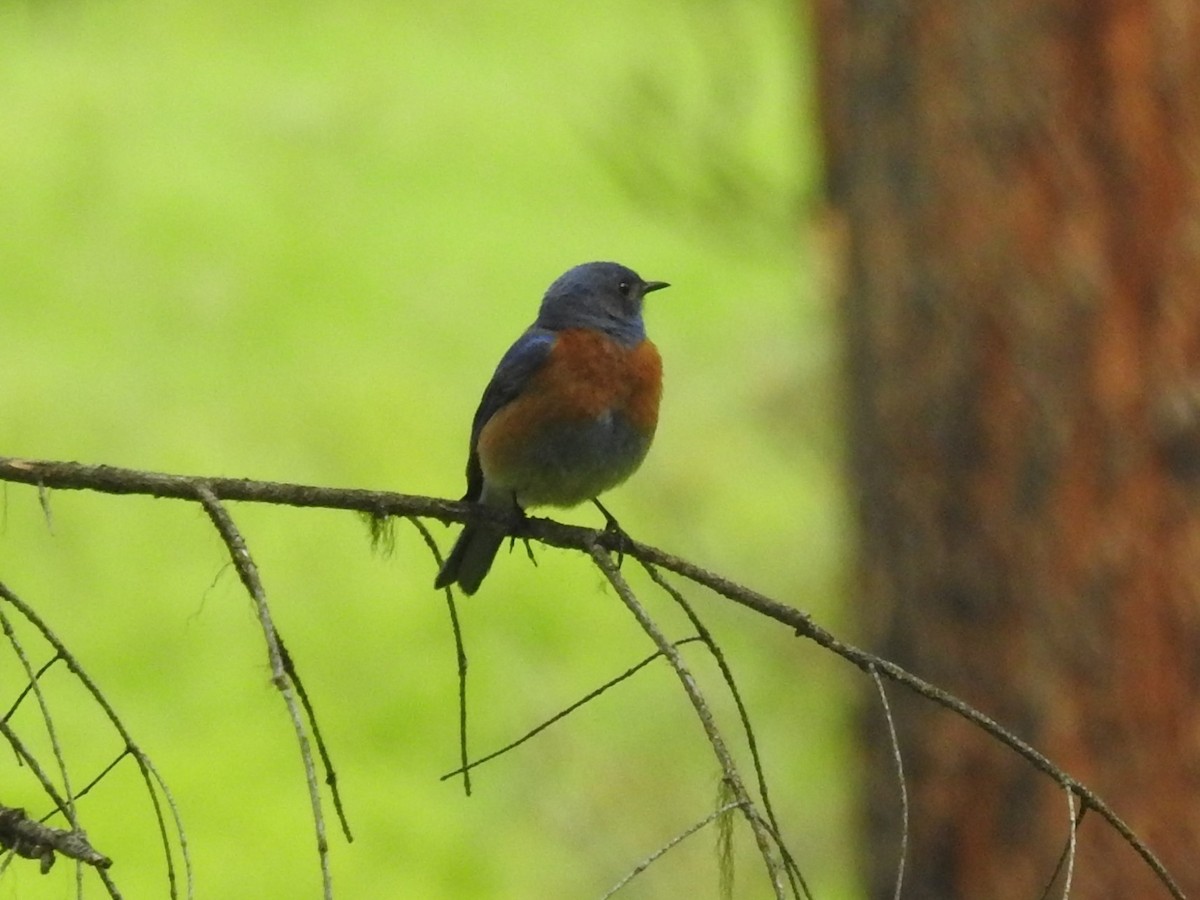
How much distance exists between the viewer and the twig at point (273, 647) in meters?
1.48

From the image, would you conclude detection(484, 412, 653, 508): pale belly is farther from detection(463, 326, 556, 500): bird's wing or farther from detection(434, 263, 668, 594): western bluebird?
detection(463, 326, 556, 500): bird's wing

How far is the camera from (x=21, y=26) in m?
9.19

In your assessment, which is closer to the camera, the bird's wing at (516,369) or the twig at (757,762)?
the twig at (757,762)

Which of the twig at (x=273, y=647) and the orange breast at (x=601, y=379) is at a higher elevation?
the orange breast at (x=601, y=379)

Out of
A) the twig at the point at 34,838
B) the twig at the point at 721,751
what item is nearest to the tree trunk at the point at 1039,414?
the twig at the point at 721,751

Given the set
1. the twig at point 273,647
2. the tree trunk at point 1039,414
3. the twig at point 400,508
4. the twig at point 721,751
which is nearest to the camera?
the twig at point 273,647

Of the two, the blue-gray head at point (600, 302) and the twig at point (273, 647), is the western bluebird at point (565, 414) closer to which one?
the blue-gray head at point (600, 302)

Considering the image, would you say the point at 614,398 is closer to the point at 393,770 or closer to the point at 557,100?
the point at 393,770

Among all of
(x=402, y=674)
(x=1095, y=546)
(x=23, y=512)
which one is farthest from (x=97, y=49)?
(x=1095, y=546)

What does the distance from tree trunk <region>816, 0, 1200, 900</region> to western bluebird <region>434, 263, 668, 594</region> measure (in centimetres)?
93

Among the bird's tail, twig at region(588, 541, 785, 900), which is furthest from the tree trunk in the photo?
twig at region(588, 541, 785, 900)

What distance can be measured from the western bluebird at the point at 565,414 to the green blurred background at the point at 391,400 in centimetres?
173

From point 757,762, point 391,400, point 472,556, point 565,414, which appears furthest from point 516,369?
point 391,400

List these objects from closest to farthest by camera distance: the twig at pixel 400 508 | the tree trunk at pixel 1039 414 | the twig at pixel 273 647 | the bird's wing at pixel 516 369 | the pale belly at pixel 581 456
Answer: the twig at pixel 273 647 < the twig at pixel 400 508 < the pale belly at pixel 581 456 < the bird's wing at pixel 516 369 < the tree trunk at pixel 1039 414
